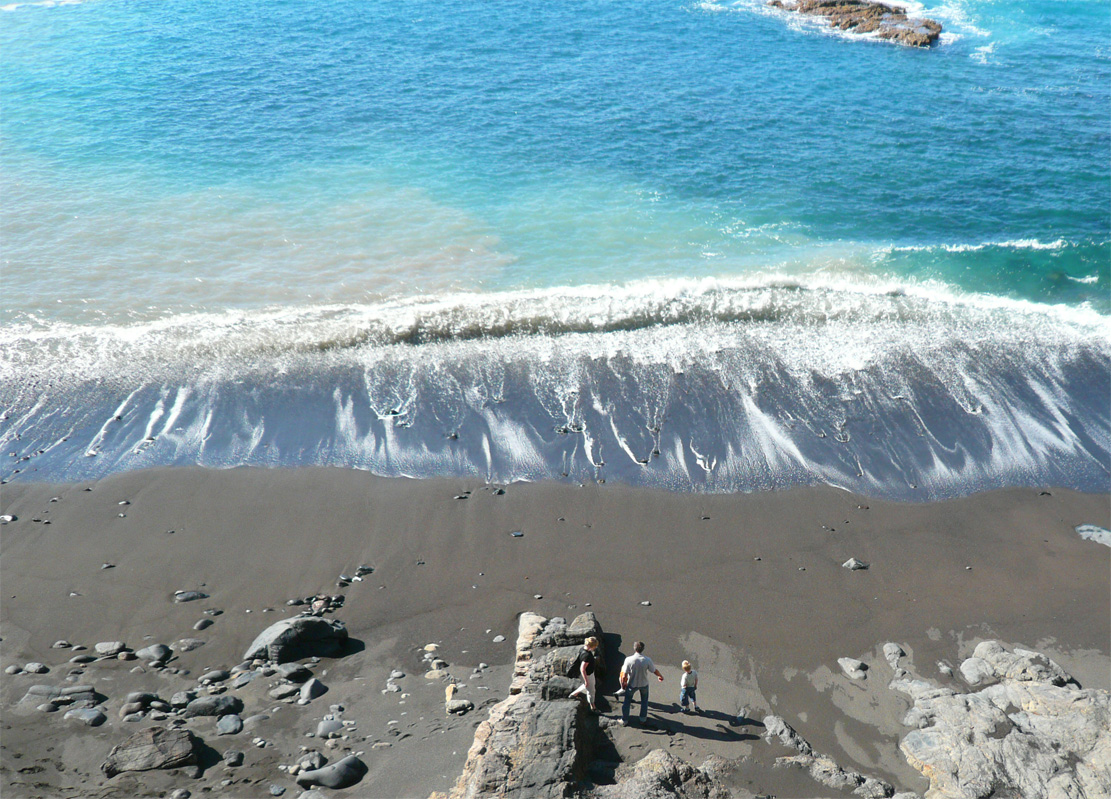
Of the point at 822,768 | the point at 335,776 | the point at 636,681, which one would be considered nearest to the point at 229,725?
the point at 335,776

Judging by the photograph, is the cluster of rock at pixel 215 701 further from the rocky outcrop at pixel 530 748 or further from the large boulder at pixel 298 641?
the rocky outcrop at pixel 530 748

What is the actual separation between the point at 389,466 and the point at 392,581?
2970 mm

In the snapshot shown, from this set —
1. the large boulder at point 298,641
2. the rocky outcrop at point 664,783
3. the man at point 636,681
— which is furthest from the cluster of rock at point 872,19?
the large boulder at point 298,641

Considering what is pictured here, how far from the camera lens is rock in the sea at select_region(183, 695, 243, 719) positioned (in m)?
8.70

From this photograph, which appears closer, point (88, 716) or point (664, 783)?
point (664, 783)

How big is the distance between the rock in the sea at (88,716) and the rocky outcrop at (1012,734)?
9.56 meters

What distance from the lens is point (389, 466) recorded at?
533 inches

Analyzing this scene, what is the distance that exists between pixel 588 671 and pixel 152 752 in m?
4.97

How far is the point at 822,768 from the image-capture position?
812 centimetres

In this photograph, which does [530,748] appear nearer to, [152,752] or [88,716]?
[152,752]

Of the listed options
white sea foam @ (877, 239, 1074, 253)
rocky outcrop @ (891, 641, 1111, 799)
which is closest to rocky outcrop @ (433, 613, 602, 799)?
rocky outcrop @ (891, 641, 1111, 799)

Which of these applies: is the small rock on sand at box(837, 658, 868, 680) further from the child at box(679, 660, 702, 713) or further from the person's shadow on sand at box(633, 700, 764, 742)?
the child at box(679, 660, 702, 713)

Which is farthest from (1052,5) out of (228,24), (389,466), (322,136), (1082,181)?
(389,466)

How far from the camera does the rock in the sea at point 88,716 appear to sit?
850 centimetres
